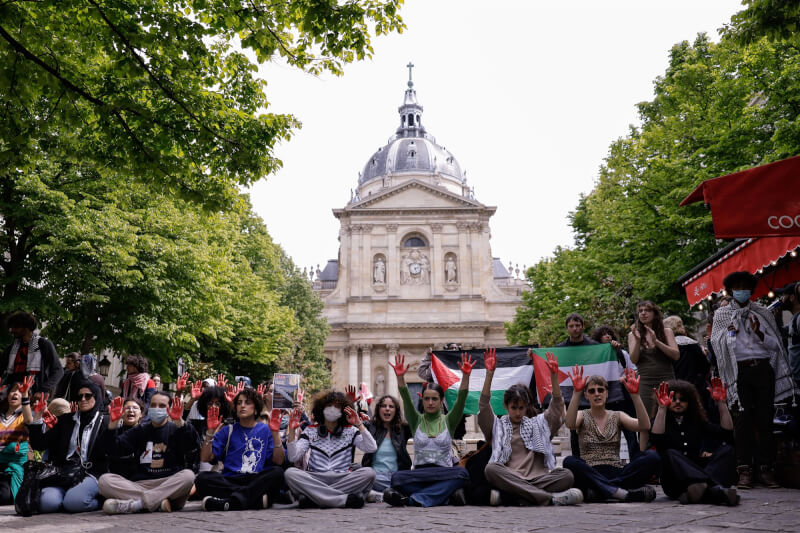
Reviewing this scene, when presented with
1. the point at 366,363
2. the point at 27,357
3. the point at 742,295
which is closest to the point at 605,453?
the point at 742,295

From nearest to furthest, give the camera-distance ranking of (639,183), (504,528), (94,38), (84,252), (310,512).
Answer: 1. (504,528)
2. (310,512)
3. (94,38)
4. (84,252)
5. (639,183)

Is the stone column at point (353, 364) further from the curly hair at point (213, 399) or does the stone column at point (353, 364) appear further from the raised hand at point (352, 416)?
the raised hand at point (352, 416)

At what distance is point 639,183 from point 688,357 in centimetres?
1179

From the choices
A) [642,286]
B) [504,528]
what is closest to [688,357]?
[504,528]

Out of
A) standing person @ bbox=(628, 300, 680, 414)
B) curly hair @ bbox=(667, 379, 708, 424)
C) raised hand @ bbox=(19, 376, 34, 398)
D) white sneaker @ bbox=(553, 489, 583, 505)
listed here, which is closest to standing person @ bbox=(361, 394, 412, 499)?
white sneaker @ bbox=(553, 489, 583, 505)

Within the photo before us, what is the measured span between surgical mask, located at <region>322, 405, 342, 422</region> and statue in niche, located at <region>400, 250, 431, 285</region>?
130 ft

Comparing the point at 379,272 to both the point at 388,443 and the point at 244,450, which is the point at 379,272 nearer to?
the point at 388,443

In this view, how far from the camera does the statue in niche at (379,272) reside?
47031 millimetres

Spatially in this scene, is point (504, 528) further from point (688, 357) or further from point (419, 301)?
point (419, 301)

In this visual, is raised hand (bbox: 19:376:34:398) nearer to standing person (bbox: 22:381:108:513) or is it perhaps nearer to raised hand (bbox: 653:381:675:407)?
standing person (bbox: 22:381:108:513)

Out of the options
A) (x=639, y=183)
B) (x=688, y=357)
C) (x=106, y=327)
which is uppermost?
(x=639, y=183)

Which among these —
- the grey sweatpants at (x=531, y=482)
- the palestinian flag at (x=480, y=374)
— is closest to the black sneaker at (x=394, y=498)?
the grey sweatpants at (x=531, y=482)

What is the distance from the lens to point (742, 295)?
282 inches

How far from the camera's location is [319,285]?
63031 millimetres
